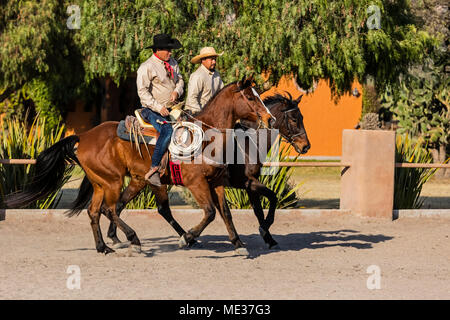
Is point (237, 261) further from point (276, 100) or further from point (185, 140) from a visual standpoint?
point (276, 100)

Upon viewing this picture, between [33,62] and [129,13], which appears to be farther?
[33,62]

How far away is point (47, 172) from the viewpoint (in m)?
10.2

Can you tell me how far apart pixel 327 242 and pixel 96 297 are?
4.56 m

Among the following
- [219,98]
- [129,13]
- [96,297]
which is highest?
[129,13]

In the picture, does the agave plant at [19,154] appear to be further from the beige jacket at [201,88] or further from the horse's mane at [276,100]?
the horse's mane at [276,100]

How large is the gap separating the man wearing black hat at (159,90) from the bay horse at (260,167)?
107 cm

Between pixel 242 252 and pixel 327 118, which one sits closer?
pixel 242 252

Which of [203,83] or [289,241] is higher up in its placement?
[203,83]

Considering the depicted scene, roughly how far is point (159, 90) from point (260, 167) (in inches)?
71.9

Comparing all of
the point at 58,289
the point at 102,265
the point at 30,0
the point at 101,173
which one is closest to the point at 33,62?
the point at 30,0

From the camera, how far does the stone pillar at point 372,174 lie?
12.7 meters

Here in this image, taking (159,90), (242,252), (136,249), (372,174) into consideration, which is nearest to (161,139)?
(159,90)

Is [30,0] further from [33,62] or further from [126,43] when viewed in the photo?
[126,43]

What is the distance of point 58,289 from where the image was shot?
7.35 metres
